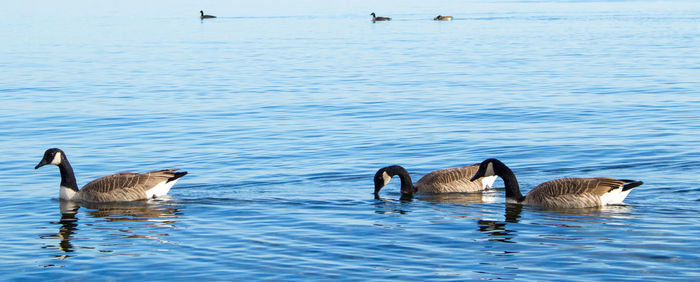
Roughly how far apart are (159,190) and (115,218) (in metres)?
1.66

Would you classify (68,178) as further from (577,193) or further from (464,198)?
(577,193)

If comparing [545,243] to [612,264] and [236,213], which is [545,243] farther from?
[236,213]

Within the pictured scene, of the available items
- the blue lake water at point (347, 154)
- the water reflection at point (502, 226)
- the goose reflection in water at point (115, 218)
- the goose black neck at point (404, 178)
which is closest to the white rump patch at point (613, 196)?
the blue lake water at point (347, 154)

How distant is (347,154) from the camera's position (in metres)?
24.7

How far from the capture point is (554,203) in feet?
57.9

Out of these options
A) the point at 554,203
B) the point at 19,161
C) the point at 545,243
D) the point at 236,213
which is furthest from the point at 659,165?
the point at 19,161

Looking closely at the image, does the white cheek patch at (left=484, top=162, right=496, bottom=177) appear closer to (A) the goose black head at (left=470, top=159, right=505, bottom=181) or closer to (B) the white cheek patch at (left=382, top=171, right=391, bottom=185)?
(A) the goose black head at (left=470, top=159, right=505, bottom=181)

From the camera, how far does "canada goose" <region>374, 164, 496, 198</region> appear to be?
64.3ft

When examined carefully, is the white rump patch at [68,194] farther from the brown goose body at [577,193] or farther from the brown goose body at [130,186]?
the brown goose body at [577,193]

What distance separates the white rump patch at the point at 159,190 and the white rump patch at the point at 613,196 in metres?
8.63

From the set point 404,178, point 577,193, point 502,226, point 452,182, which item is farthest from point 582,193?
point 404,178

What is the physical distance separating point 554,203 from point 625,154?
674 centimetres

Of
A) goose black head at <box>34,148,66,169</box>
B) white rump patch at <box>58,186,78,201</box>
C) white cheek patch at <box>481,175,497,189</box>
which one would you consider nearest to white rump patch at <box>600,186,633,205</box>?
white cheek patch at <box>481,175,497,189</box>

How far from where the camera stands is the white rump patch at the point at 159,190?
19.3m
